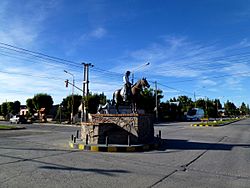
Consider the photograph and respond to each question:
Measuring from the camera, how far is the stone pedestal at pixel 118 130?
1442 centimetres

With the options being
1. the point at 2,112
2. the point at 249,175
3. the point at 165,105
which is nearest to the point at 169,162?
the point at 249,175

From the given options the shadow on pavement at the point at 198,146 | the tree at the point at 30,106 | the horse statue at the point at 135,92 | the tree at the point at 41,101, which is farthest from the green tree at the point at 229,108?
the horse statue at the point at 135,92

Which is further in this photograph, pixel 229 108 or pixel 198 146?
pixel 229 108

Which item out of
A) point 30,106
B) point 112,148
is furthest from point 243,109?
point 112,148

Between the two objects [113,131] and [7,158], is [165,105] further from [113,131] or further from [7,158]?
[7,158]

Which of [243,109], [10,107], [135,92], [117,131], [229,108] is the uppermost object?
[243,109]

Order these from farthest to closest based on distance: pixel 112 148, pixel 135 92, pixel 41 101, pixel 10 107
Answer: pixel 10 107 < pixel 41 101 < pixel 135 92 < pixel 112 148

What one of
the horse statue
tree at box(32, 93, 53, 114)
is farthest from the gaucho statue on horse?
tree at box(32, 93, 53, 114)

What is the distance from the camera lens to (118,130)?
48.4ft

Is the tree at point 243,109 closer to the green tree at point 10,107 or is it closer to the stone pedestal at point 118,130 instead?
the green tree at point 10,107

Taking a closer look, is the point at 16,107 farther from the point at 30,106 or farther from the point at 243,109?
the point at 243,109

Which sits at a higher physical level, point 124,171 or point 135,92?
point 135,92

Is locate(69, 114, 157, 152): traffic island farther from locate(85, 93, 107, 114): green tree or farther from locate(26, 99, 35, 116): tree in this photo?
locate(26, 99, 35, 116): tree

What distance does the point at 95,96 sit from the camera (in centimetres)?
6512
